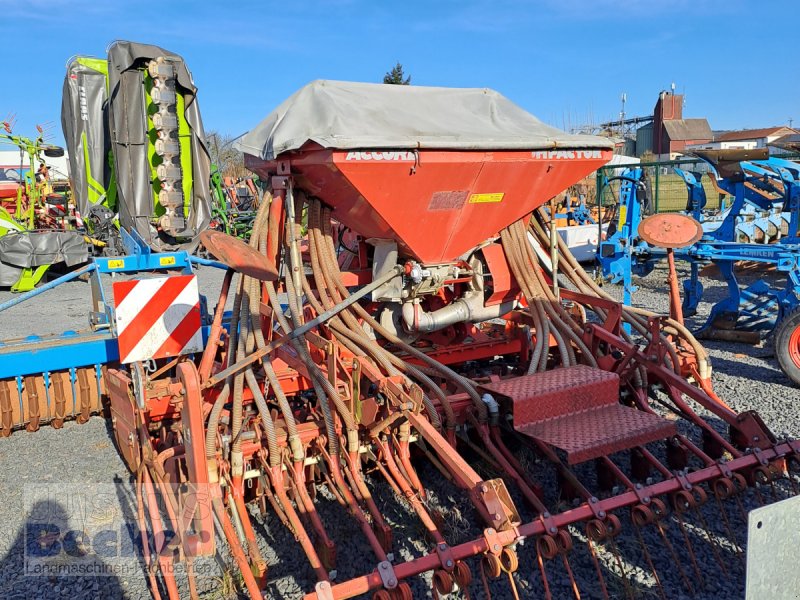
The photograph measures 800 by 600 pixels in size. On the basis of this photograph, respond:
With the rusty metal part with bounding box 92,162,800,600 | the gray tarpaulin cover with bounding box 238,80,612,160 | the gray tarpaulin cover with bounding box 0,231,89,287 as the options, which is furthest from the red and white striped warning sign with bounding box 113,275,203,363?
the gray tarpaulin cover with bounding box 0,231,89,287

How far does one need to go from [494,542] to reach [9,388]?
3.45 metres

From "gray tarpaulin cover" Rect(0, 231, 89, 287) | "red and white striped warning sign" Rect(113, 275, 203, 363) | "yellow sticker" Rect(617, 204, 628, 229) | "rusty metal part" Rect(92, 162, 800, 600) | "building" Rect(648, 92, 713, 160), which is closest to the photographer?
"rusty metal part" Rect(92, 162, 800, 600)

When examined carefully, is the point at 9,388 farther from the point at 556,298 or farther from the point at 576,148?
the point at 576,148

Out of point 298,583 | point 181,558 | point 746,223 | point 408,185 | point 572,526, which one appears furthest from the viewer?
point 746,223

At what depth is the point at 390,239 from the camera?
3889 millimetres

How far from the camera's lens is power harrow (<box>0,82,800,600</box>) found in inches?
109

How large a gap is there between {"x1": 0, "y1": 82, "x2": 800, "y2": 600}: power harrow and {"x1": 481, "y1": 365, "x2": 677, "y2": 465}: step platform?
0.01 meters

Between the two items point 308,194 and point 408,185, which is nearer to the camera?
point 408,185

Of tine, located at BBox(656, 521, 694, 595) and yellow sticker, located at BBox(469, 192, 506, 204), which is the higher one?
yellow sticker, located at BBox(469, 192, 506, 204)

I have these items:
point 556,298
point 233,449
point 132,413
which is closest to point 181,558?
point 233,449

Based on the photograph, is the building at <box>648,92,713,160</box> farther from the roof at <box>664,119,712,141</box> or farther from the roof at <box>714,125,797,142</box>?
the roof at <box>714,125,797,142</box>

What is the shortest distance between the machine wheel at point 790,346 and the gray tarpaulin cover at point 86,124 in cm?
583

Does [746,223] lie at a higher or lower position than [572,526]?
higher

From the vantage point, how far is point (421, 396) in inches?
117
